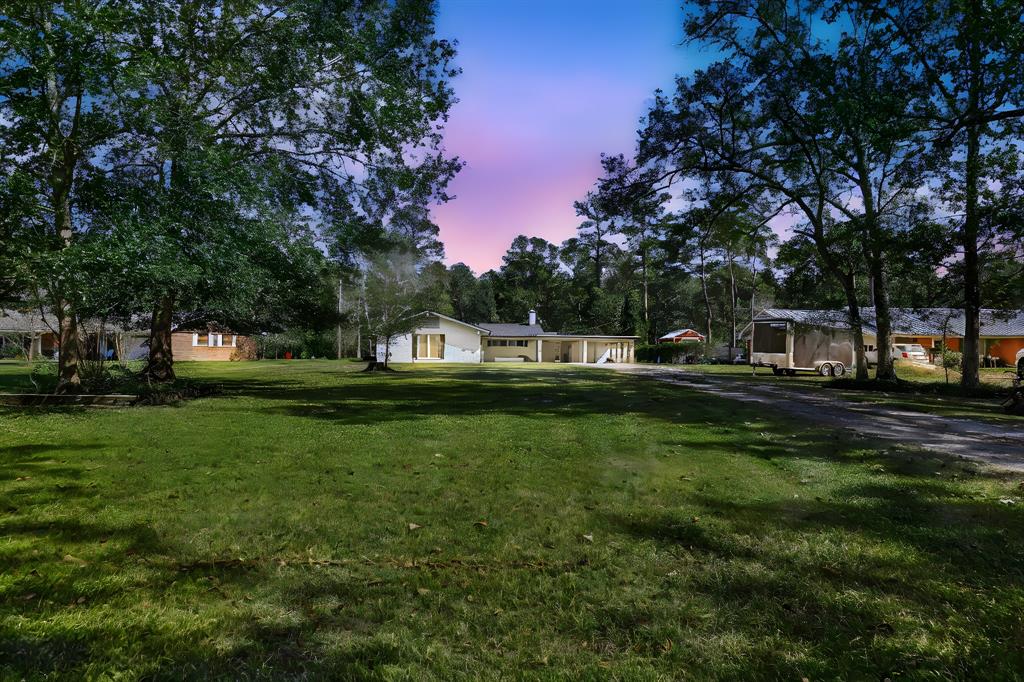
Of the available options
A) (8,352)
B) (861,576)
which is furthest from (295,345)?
(861,576)

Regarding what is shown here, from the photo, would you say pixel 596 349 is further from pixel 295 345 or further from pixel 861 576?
pixel 861 576

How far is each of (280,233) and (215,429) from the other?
5613mm

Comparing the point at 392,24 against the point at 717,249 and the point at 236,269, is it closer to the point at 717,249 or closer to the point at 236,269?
the point at 236,269

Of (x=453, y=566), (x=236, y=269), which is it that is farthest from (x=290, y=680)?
(x=236, y=269)

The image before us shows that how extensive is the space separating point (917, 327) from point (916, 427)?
99.1 feet

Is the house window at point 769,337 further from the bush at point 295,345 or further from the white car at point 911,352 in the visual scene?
the bush at point 295,345

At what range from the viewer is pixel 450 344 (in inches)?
1693

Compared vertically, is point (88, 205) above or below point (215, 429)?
above

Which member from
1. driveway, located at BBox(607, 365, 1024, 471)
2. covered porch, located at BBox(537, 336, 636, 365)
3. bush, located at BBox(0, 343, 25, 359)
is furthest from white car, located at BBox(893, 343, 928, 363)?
bush, located at BBox(0, 343, 25, 359)

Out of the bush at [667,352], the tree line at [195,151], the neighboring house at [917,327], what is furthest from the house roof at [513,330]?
the tree line at [195,151]

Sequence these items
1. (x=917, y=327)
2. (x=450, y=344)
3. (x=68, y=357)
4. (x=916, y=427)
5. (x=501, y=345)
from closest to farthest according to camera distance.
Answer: (x=916, y=427)
(x=68, y=357)
(x=917, y=327)
(x=450, y=344)
(x=501, y=345)

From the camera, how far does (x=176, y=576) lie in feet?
10.3

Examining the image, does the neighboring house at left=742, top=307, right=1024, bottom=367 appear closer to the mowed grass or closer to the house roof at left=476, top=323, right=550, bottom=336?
the mowed grass

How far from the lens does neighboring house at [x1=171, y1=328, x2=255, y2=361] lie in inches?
1592
